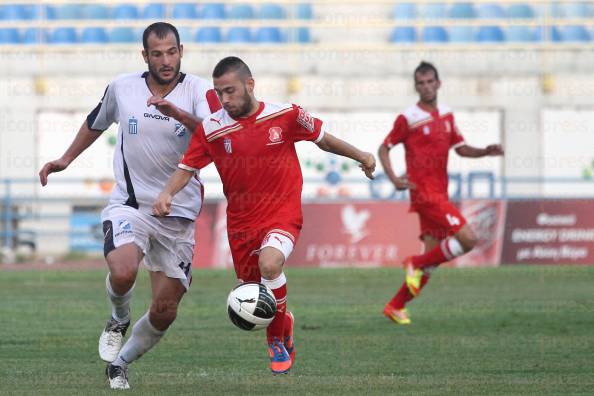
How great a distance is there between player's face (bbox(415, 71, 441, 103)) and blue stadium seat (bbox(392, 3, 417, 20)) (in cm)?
1961

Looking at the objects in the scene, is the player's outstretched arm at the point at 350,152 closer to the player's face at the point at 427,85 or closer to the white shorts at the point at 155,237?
the white shorts at the point at 155,237

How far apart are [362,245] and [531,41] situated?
12.2 m

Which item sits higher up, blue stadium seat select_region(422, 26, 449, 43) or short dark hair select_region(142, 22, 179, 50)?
blue stadium seat select_region(422, 26, 449, 43)

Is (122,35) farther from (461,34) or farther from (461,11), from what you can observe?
(461,11)

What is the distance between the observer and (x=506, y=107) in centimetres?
2983

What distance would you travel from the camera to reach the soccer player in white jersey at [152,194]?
24.8ft

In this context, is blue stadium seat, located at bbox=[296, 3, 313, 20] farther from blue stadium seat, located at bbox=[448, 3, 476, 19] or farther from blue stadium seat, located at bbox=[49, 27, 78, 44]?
blue stadium seat, located at bbox=[49, 27, 78, 44]

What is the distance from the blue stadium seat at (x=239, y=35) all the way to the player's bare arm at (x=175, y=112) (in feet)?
78.0

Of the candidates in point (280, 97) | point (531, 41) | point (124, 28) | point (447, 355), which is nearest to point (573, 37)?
point (531, 41)

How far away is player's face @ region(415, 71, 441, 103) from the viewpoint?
12352mm

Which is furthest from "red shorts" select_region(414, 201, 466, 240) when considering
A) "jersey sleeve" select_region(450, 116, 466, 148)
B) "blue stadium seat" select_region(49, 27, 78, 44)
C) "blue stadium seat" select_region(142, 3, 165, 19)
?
"blue stadium seat" select_region(142, 3, 165, 19)

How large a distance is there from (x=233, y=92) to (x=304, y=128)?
60 centimetres

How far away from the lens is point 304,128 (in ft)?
25.1

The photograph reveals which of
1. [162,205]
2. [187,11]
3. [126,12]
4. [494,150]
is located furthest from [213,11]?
[162,205]
